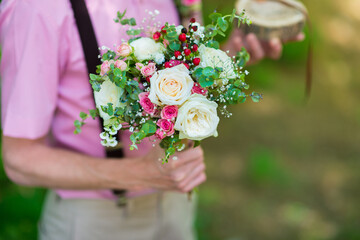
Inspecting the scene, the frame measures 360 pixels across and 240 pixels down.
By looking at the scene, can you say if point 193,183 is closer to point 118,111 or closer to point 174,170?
point 174,170

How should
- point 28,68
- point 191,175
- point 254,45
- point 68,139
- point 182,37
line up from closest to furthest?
point 182,37
point 28,68
point 191,175
point 68,139
point 254,45

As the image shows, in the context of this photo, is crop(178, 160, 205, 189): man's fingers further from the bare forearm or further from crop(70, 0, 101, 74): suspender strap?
crop(70, 0, 101, 74): suspender strap

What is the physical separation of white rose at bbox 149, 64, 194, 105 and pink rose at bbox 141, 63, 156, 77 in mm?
22

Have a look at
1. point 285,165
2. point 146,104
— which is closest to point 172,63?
point 146,104

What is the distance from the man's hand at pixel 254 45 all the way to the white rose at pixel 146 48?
787mm

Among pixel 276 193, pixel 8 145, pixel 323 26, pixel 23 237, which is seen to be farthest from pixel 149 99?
pixel 323 26

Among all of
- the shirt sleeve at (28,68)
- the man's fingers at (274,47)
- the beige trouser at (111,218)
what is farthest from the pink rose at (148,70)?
the man's fingers at (274,47)

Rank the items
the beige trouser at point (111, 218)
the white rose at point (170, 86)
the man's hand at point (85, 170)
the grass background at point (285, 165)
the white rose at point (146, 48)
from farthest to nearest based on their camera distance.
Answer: the grass background at point (285, 165), the beige trouser at point (111, 218), the man's hand at point (85, 170), the white rose at point (146, 48), the white rose at point (170, 86)

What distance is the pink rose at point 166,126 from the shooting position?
105cm

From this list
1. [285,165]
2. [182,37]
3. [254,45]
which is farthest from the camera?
[285,165]

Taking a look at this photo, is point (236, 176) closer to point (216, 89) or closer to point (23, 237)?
point (23, 237)

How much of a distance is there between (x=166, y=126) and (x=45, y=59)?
1.72ft

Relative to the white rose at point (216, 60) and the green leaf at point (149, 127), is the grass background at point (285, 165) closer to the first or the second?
the white rose at point (216, 60)

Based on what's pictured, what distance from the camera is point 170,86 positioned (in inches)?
39.9
